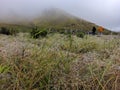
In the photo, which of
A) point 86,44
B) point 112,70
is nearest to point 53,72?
point 112,70

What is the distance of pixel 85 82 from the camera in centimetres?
282

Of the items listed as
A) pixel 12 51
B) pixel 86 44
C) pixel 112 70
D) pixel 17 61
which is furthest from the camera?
pixel 86 44

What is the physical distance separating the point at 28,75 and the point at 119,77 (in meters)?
0.81

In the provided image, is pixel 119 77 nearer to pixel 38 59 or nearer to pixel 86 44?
pixel 38 59

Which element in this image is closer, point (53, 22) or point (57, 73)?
point (57, 73)

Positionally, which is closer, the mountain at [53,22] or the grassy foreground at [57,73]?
the grassy foreground at [57,73]

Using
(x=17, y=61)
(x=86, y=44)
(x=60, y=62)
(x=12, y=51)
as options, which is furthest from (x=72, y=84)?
(x=86, y=44)

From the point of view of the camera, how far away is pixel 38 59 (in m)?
3.37

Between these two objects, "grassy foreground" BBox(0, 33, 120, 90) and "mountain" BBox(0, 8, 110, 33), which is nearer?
"grassy foreground" BBox(0, 33, 120, 90)

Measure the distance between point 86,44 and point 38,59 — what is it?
2017mm

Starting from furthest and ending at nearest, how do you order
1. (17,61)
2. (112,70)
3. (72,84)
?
(17,61) → (112,70) → (72,84)

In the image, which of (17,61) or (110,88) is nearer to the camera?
(110,88)

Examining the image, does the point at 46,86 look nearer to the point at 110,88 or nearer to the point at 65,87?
the point at 65,87

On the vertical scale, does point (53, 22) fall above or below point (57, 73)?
below
